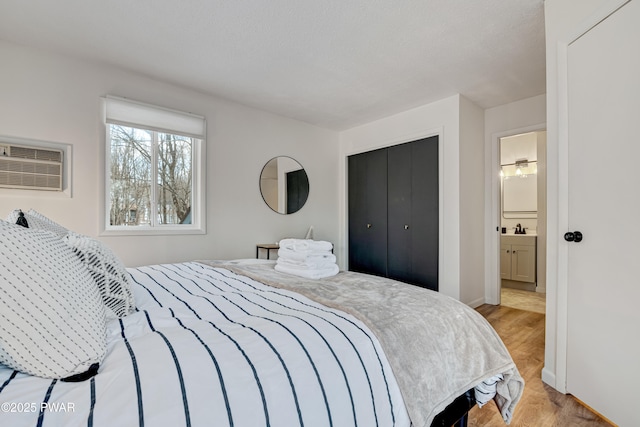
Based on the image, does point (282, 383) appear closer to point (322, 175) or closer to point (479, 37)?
point (479, 37)

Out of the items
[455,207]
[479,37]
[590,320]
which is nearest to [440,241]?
[455,207]

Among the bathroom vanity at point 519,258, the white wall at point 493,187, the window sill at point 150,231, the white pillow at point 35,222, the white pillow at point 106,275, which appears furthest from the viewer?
the bathroom vanity at point 519,258

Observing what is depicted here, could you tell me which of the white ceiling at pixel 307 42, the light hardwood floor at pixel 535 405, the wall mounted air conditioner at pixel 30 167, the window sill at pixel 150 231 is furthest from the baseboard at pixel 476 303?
the wall mounted air conditioner at pixel 30 167

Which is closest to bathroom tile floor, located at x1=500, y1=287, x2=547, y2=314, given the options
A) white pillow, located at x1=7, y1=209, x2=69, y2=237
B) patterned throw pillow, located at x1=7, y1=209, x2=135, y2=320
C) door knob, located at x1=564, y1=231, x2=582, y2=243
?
door knob, located at x1=564, y1=231, x2=582, y2=243

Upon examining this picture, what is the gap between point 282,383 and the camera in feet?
2.30

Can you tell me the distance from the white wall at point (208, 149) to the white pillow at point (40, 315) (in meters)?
2.42

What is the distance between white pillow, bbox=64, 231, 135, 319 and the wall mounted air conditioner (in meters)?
2.08

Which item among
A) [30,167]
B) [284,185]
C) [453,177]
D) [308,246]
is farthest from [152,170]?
[453,177]

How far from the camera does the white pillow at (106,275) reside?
2.97ft

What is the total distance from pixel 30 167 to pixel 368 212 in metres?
3.64

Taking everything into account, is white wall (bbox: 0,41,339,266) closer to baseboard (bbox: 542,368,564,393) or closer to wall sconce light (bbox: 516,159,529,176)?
baseboard (bbox: 542,368,564,393)

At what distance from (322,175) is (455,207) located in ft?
6.47

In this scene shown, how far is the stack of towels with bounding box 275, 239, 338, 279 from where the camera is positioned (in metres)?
1.69

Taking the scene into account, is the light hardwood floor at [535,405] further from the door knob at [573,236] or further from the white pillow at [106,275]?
the white pillow at [106,275]
